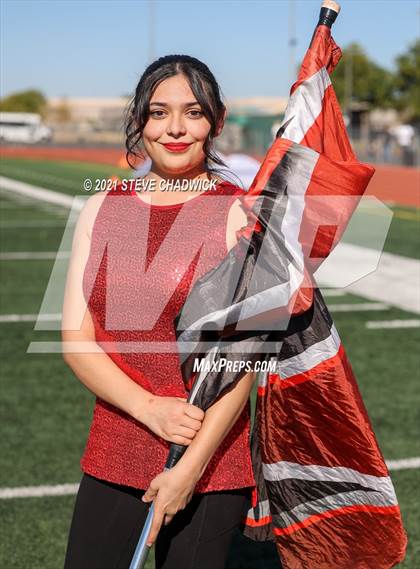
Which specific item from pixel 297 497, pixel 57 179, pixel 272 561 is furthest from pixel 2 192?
pixel 297 497

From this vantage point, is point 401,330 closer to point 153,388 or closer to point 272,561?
point 272,561

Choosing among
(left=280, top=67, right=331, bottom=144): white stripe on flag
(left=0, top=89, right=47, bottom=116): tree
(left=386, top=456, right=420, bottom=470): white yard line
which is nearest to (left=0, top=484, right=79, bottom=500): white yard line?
(left=386, top=456, right=420, bottom=470): white yard line

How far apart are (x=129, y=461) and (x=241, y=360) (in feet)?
1.30

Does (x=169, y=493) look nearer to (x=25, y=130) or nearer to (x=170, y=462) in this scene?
(x=170, y=462)

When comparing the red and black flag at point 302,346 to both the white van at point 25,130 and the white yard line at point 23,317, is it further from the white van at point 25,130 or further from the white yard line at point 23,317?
the white van at point 25,130

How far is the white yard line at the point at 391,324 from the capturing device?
25.8ft

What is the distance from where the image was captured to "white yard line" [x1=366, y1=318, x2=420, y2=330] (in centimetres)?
786

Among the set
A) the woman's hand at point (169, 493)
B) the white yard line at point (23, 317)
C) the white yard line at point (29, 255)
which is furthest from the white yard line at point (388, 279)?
the woman's hand at point (169, 493)

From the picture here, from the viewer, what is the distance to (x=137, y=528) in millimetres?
2299

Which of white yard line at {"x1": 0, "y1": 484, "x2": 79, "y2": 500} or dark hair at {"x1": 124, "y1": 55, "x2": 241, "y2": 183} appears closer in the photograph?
dark hair at {"x1": 124, "y1": 55, "x2": 241, "y2": 183}

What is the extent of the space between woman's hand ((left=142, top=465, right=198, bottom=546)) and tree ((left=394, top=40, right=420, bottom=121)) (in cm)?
6886

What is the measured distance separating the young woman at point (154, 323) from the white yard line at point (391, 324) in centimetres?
569

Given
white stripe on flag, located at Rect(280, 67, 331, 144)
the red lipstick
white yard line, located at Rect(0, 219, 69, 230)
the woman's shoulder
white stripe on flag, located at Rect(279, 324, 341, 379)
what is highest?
white stripe on flag, located at Rect(280, 67, 331, 144)

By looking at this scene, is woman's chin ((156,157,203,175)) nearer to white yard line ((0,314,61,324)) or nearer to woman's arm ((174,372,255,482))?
woman's arm ((174,372,255,482))
